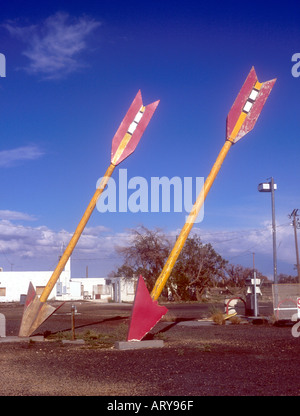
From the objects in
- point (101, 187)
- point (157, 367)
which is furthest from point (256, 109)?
point (157, 367)

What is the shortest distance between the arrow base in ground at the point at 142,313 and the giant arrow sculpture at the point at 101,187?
110 inches

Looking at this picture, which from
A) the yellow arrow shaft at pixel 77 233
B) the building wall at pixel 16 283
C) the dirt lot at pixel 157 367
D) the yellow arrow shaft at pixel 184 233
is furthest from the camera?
the building wall at pixel 16 283

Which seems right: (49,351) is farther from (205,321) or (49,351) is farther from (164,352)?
(205,321)

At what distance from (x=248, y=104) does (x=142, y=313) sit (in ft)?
19.4

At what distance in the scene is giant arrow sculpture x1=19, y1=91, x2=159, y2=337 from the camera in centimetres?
1414

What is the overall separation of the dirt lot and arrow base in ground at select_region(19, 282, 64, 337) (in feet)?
2.05

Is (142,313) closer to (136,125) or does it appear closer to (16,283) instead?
(136,125)

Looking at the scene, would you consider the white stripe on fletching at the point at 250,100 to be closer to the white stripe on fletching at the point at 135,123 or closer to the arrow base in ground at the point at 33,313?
the white stripe on fletching at the point at 135,123

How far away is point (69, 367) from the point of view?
9578 mm

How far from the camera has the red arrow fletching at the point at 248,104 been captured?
1364 centimetres

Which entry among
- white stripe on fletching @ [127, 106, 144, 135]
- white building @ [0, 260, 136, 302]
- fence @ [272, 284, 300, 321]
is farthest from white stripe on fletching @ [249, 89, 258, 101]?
white building @ [0, 260, 136, 302]

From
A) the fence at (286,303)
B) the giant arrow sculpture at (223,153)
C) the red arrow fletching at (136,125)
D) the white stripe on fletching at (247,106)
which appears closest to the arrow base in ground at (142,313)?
the giant arrow sculpture at (223,153)
